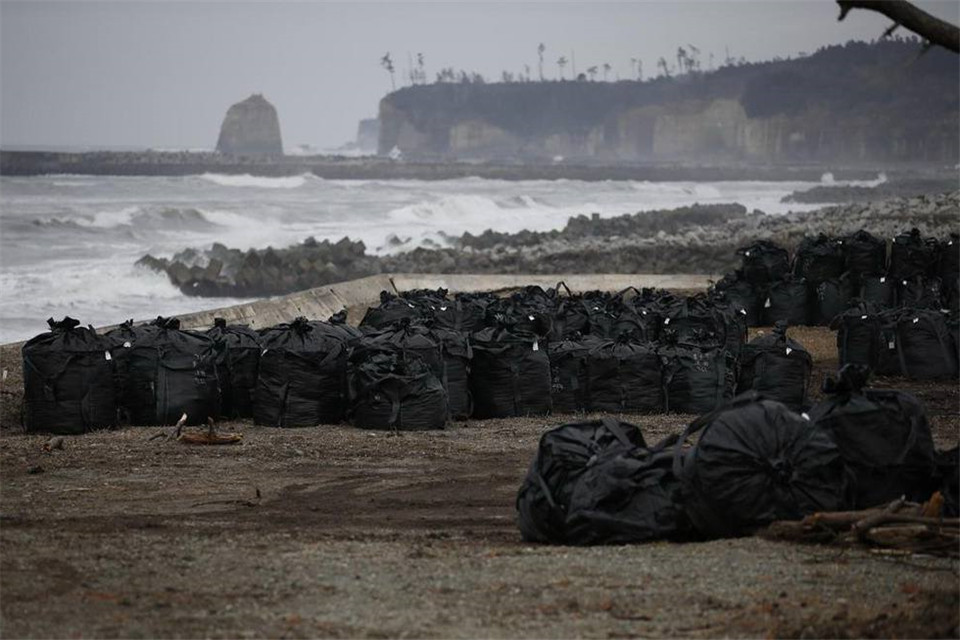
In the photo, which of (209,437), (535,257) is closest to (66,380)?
(209,437)

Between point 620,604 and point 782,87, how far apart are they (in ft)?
536

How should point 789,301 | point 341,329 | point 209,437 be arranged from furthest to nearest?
point 789,301, point 341,329, point 209,437

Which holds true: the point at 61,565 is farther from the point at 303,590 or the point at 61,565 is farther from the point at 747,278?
the point at 747,278

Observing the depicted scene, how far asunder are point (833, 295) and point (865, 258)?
63 centimetres

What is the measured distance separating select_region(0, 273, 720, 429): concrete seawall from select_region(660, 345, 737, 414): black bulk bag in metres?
5.18

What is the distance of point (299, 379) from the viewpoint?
37.0 ft

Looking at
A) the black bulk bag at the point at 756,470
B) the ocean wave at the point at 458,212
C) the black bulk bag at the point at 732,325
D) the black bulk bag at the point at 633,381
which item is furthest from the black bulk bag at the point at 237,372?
the ocean wave at the point at 458,212

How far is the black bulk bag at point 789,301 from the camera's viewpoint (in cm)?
1745

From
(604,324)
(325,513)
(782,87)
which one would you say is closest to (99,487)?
(325,513)

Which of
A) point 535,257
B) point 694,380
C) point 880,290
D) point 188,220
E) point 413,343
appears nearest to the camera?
point 413,343

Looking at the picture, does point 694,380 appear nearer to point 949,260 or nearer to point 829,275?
point 829,275

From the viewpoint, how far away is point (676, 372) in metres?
11.9

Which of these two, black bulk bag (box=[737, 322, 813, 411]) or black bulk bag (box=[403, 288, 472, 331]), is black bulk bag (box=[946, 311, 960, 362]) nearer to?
black bulk bag (box=[737, 322, 813, 411])

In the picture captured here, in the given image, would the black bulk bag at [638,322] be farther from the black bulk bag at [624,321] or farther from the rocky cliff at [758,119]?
the rocky cliff at [758,119]
